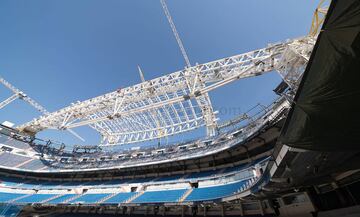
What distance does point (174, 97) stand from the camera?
22.4 metres

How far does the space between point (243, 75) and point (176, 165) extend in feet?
44.2

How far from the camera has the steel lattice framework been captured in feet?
44.5

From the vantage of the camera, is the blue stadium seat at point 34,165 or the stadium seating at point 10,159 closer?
the stadium seating at point 10,159

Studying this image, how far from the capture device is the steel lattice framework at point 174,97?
1356 centimetres

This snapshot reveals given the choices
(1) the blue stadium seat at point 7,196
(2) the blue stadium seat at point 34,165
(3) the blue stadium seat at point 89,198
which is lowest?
(3) the blue stadium seat at point 89,198

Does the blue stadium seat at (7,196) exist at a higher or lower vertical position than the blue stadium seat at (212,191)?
higher

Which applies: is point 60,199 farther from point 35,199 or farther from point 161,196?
point 161,196

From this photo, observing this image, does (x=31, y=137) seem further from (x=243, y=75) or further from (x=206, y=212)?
(x=243, y=75)

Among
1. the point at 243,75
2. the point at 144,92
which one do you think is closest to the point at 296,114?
the point at 243,75

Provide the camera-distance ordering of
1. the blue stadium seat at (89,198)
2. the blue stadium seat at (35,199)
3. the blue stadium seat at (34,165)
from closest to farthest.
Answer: the blue stadium seat at (89,198) → the blue stadium seat at (35,199) → the blue stadium seat at (34,165)

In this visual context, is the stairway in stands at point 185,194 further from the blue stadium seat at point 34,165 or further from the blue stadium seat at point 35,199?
the blue stadium seat at point 34,165

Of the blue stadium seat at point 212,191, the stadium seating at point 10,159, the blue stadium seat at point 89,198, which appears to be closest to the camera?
the blue stadium seat at point 212,191

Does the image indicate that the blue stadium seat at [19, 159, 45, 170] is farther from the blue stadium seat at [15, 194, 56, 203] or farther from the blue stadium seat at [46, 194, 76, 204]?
the blue stadium seat at [46, 194, 76, 204]

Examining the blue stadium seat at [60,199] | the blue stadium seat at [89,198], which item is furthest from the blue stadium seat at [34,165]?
the blue stadium seat at [89,198]
